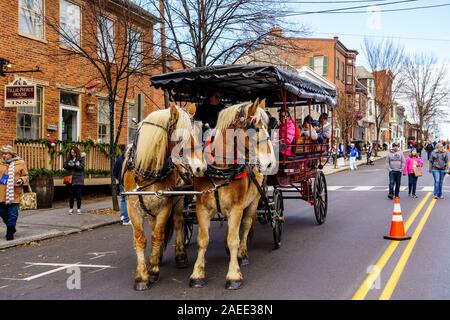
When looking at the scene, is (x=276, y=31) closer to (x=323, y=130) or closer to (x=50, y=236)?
(x=323, y=130)

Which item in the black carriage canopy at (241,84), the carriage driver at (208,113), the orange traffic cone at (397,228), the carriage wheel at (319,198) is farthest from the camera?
the carriage wheel at (319,198)

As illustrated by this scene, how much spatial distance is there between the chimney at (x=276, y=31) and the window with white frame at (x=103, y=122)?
697 centimetres

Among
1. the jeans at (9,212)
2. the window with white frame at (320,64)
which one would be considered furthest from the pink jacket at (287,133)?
the window with white frame at (320,64)

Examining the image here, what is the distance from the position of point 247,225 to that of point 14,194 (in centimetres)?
492

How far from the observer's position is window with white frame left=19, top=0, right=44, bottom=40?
1498 cm

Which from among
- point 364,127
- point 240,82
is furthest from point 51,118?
point 364,127

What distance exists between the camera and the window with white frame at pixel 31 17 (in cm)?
1498

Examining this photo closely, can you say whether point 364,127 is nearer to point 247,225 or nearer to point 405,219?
point 405,219

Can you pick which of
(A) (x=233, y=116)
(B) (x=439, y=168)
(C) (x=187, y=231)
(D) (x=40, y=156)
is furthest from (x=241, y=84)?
(B) (x=439, y=168)

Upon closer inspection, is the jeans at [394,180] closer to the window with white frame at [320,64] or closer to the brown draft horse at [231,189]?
the brown draft horse at [231,189]

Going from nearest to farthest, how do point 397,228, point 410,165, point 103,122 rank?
point 397,228 < point 410,165 < point 103,122

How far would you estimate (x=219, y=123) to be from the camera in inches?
249

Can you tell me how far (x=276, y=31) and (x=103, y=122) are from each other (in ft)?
23.9

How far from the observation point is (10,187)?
31.2 feet
